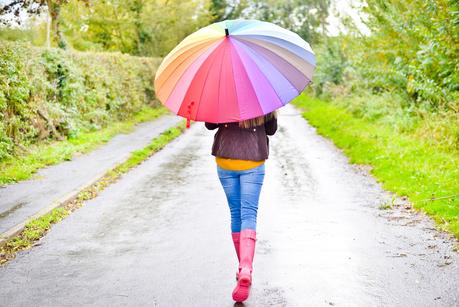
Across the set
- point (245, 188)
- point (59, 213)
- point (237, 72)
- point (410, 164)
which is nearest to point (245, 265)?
point (245, 188)

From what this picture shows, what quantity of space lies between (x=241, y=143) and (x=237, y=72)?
591mm

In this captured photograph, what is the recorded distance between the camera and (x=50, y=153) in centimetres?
1254

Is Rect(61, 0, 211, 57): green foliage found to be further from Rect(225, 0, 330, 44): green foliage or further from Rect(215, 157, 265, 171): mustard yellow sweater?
Rect(215, 157, 265, 171): mustard yellow sweater

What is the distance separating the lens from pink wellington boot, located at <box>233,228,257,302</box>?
4543 mm

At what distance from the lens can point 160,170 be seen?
11.9 metres

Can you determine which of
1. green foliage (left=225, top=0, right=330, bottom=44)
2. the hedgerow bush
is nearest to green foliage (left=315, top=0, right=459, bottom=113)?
the hedgerow bush

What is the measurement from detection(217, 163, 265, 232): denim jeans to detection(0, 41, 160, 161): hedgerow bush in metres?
7.65

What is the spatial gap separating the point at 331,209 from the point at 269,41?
4090 millimetres

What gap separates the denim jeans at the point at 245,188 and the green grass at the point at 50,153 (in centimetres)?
647

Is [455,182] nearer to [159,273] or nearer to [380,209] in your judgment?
[380,209]

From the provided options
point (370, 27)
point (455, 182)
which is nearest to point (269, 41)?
point (455, 182)

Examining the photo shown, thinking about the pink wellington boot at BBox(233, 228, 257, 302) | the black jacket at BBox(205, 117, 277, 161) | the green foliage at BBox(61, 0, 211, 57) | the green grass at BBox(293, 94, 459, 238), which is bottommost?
the green grass at BBox(293, 94, 459, 238)

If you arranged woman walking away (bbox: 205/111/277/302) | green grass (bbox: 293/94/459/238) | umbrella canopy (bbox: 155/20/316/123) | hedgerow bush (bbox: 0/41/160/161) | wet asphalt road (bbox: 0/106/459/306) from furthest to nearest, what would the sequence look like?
hedgerow bush (bbox: 0/41/160/161), green grass (bbox: 293/94/459/238), wet asphalt road (bbox: 0/106/459/306), woman walking away (bbox: 205/111/277/302), umbrella canopy (bbox: 155/20/316/123)

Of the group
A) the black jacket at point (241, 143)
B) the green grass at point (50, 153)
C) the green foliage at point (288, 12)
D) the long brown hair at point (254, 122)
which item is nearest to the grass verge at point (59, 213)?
the green grass at point (50, 153)
